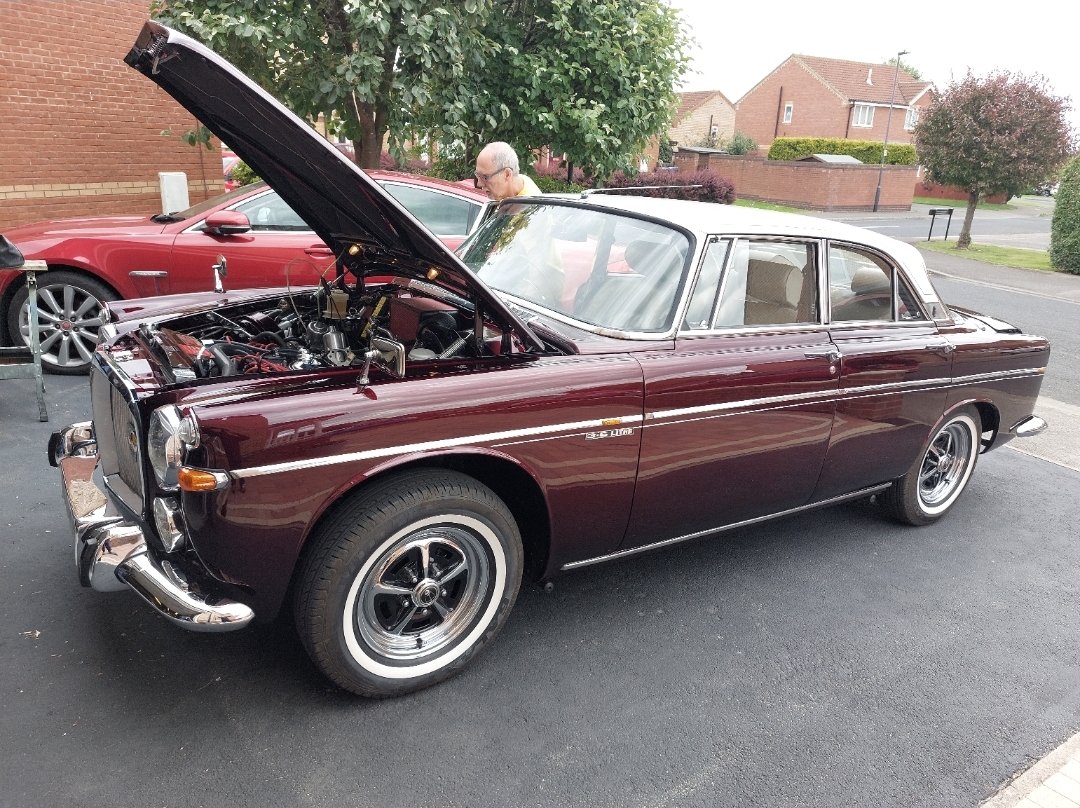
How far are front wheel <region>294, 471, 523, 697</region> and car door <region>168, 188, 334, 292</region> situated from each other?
375cm

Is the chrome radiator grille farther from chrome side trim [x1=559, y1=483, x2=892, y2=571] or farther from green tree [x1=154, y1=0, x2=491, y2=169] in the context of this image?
green tree [x1=154, y1=0, x2=491, y2=169]

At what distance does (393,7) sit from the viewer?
25.8ft

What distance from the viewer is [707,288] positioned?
3.51 meters

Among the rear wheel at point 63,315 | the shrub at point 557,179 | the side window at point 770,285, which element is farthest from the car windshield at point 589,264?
the shrub at point 557,179

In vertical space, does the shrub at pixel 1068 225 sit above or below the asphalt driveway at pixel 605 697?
above

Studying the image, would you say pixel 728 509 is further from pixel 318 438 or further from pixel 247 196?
pixel 247 196

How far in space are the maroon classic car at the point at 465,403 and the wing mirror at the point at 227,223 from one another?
2.31 meters

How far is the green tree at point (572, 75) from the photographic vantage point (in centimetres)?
984

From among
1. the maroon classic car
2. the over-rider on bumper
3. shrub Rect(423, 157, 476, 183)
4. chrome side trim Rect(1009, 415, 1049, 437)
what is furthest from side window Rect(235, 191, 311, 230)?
chrome side trim Rect(1009, 415, 1049, 437)

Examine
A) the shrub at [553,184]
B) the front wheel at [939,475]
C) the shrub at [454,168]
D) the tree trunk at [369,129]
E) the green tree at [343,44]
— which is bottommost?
the front wheel at [939,475]

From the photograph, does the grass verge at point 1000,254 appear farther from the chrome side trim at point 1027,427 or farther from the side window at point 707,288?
the side window at point 707,288

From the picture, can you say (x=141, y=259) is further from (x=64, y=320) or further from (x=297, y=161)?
(x=297, y=161)

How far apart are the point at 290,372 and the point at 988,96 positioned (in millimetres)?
23403

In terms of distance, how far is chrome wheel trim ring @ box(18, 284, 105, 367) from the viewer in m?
6.09
